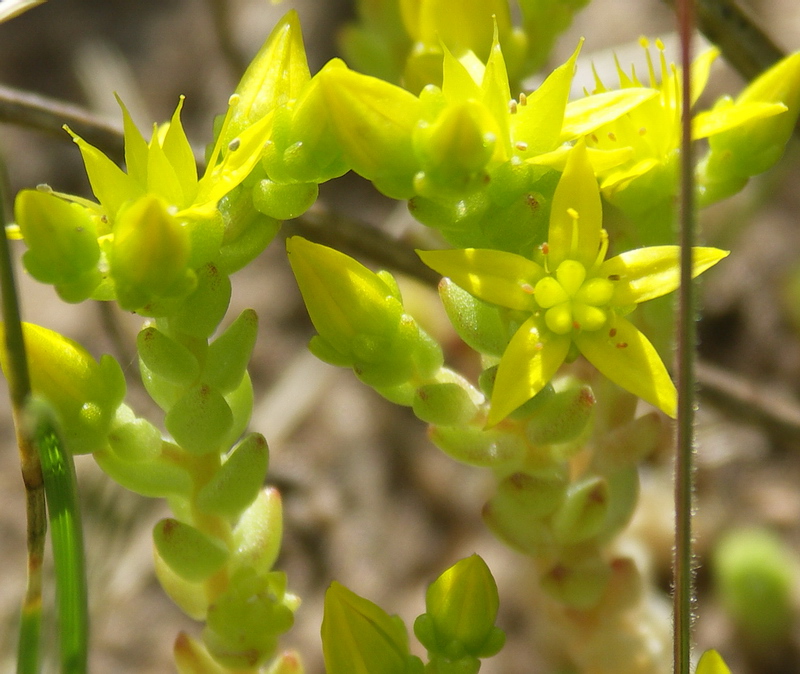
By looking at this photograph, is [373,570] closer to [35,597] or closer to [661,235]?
[661,235]

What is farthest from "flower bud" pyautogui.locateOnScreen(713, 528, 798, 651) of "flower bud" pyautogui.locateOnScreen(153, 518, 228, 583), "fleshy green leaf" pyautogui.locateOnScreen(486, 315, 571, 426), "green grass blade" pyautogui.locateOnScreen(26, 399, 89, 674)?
"green grass blade" pyautogui.locateOnScreen(26, 399, 89, 674)

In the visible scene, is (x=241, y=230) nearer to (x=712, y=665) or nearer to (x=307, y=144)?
(x=307, y=144)

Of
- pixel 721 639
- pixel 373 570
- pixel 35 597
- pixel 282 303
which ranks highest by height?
pixel 35 597

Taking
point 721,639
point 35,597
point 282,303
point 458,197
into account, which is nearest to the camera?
point 35,597

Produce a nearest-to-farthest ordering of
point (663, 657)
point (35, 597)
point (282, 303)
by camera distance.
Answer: point (35, 597) → point (663, 657) → point (282, 303)

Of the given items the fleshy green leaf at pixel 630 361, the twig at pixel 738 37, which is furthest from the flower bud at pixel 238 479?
the twig at pixel 738 37

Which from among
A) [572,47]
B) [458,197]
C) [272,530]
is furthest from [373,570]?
[572,47]
